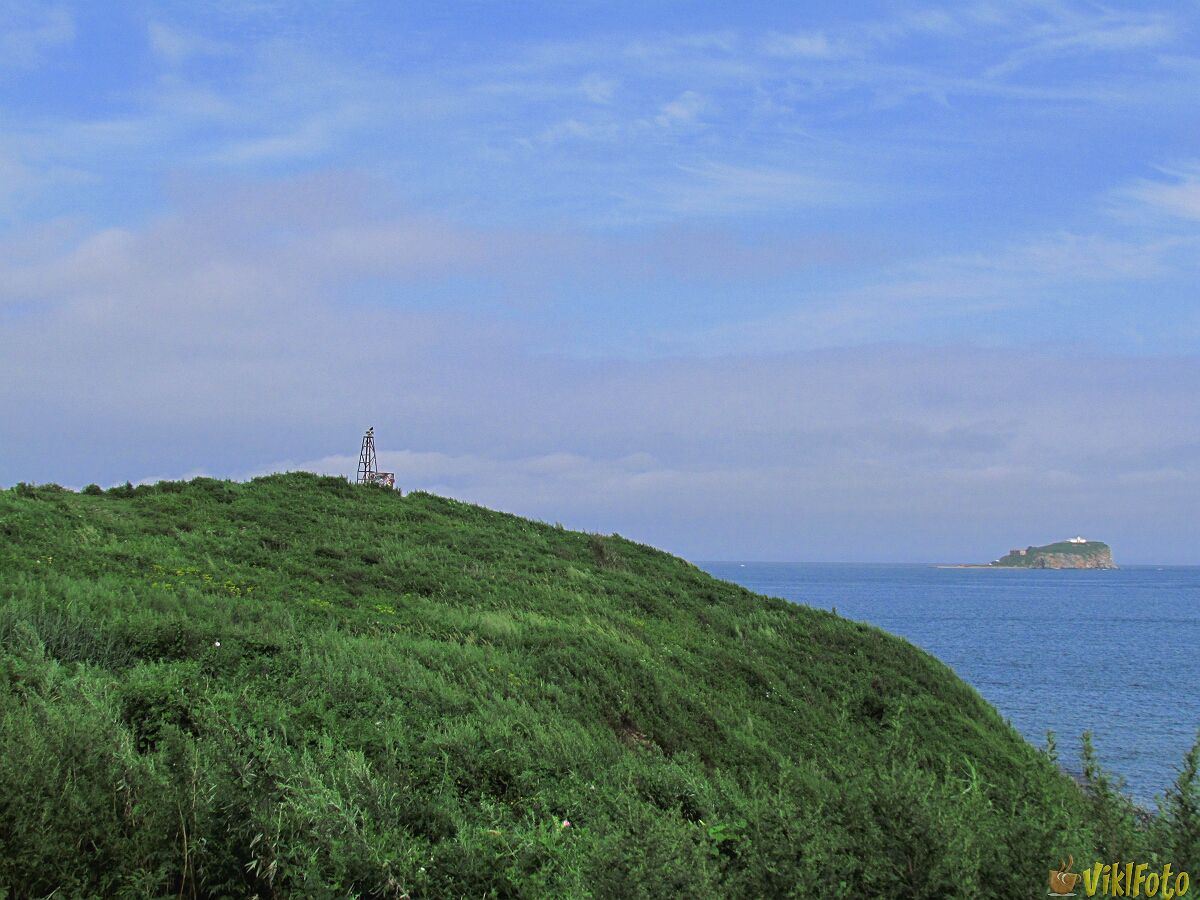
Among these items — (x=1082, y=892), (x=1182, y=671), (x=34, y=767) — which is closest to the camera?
(x=1082, y=892)

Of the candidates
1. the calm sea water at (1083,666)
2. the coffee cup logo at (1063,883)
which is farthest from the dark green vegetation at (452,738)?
the calm sea water at (1083,666)

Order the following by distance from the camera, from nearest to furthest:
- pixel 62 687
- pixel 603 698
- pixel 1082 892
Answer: pixel 1082 892 < pixel 62 687 < pixel 603 698

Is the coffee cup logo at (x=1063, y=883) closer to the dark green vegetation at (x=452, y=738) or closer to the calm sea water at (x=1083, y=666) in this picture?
the dark green vegetation at (x=452, y=738)

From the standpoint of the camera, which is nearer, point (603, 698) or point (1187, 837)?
point (1187, 837)

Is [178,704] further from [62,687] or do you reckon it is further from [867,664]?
[867,664]

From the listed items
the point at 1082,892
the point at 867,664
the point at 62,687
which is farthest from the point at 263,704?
the point at 867,664

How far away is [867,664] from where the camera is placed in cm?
2345

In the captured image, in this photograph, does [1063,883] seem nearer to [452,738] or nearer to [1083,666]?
[452,738]

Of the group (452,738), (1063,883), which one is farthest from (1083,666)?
(1063,883)

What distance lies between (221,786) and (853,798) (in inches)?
149

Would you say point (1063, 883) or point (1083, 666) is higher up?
point (1083, 666)

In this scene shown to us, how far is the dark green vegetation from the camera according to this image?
454 cm

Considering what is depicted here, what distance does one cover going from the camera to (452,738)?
923cm

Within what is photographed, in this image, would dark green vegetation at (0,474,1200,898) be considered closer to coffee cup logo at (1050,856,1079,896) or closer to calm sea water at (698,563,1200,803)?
coffee cup logo at (1050,856,1079,896)
